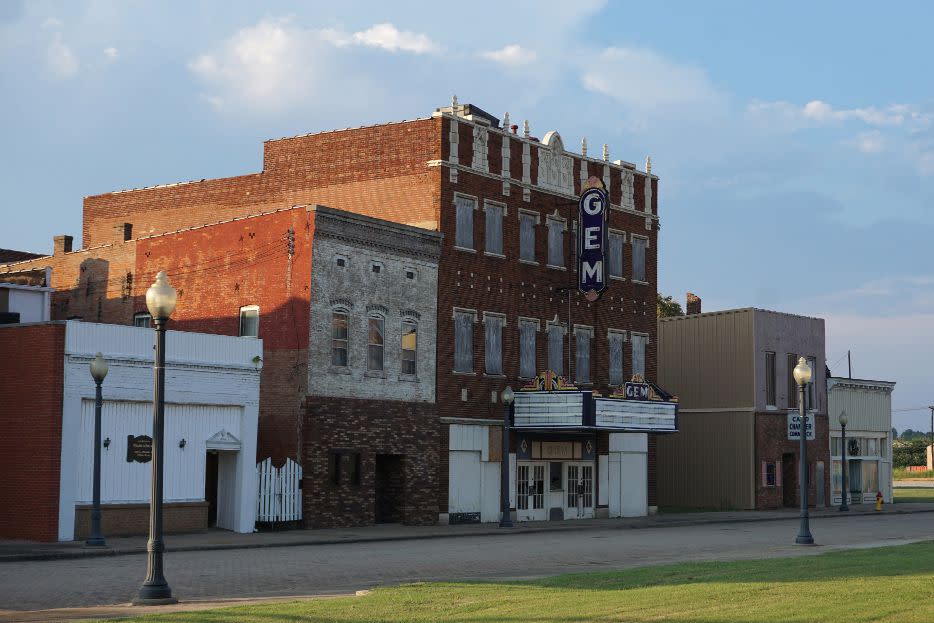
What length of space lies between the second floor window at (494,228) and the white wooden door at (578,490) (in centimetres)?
875

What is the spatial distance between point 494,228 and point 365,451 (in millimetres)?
9910

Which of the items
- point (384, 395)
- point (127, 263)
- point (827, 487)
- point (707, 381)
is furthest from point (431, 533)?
point (827, 487)

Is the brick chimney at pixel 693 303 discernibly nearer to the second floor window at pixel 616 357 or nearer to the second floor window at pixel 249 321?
the second floor window at pixel 616 357

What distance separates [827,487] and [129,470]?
3943 centimetres

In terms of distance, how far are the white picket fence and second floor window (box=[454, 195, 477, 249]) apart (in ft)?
33.7

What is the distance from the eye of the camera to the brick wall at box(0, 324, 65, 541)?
1198 inches

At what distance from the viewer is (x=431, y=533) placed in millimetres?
36438

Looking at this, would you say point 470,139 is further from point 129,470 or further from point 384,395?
point 129,470

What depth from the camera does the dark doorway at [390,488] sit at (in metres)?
40.1

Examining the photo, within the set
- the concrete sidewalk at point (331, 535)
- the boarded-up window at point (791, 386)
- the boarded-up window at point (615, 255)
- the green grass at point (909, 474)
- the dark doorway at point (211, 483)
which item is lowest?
the green grass at point (909, 474)

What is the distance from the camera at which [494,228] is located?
145 ft

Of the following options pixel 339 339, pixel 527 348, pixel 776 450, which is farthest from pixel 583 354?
pixel 776 450

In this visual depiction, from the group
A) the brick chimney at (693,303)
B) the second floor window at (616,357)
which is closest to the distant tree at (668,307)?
the brick chimney at (693,303)

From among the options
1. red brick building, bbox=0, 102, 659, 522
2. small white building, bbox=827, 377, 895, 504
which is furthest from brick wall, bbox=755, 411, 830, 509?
red brick building, bbox=0, 102, 659, 522
